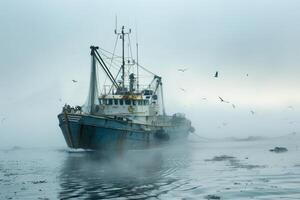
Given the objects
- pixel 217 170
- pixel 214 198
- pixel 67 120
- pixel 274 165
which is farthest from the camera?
pixel 67 120

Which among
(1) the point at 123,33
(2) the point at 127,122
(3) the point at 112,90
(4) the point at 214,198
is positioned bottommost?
(4) the point at 214,198

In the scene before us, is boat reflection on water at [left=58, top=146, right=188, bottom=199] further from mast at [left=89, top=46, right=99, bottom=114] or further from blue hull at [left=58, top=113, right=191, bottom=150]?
mast at [left=89, top=46, right=99, bottom=114]

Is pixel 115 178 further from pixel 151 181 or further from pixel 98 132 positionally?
pixel 98 132

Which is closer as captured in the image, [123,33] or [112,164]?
[112,164]

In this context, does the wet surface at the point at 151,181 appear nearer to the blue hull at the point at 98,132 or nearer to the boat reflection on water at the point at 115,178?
the boat reflection on water at the point at 115,178

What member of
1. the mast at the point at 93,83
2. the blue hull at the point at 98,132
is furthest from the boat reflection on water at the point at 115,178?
the mast at the point at 93,83

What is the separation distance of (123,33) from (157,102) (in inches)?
541

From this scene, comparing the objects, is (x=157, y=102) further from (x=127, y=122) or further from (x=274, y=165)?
(x=274, y=165)

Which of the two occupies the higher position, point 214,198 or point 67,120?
point 67,120

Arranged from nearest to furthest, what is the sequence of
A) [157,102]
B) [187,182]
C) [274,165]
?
[187,182], [274,165], [157,102]

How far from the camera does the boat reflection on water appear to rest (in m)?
28.2

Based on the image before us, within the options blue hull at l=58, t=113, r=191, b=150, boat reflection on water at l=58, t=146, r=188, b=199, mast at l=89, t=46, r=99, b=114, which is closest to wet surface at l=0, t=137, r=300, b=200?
boat reflection on water at l=58, t=146, r=188, b=199

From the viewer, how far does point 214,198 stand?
25.7 metres

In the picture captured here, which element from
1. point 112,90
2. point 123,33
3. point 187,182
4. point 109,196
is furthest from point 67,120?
point 109,196
